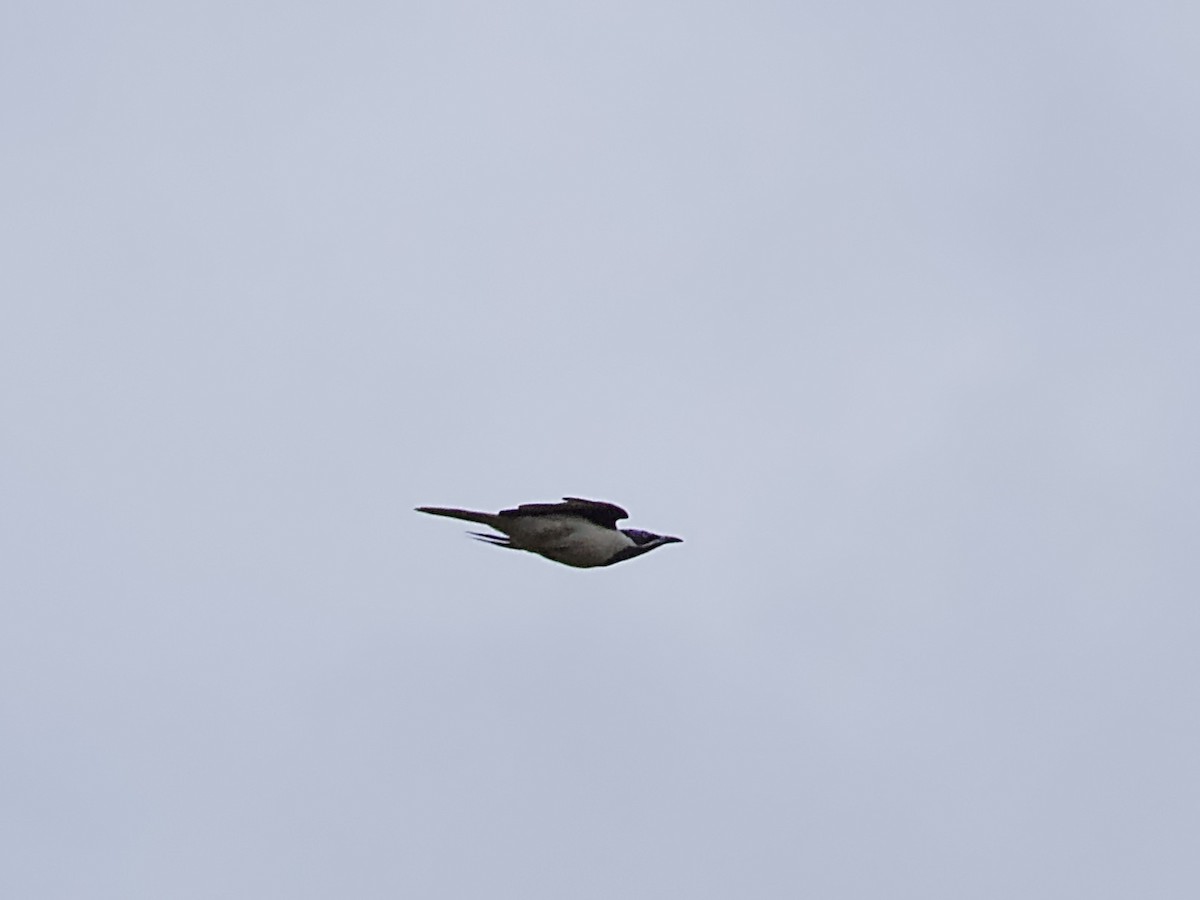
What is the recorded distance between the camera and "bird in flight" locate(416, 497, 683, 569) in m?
35.2

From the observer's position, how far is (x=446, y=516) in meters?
34.8

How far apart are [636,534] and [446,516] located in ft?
12.0

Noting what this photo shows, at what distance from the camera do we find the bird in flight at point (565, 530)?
116ft

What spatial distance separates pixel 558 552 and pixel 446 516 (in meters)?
2.12

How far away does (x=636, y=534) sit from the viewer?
37031 millimetres

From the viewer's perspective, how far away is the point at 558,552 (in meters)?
36.0

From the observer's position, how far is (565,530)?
117 ft

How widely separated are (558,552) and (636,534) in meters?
1.63

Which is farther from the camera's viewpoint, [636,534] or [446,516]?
[636,534]
